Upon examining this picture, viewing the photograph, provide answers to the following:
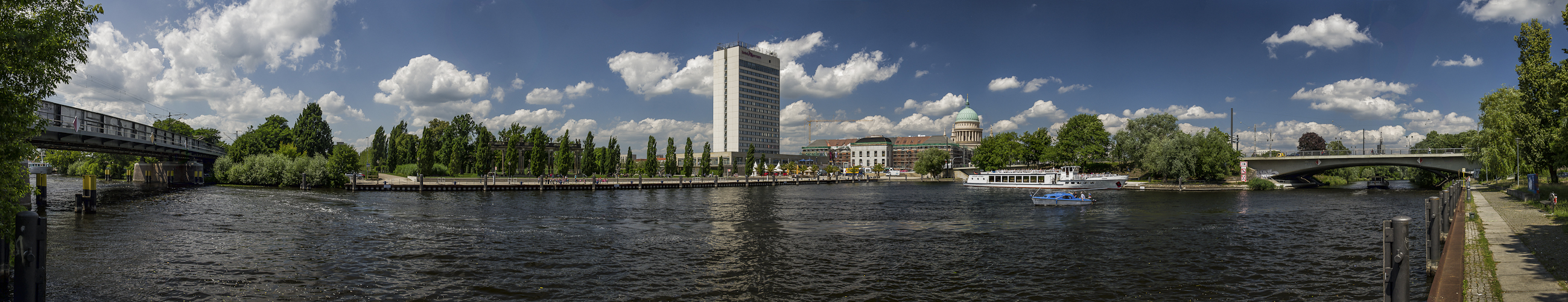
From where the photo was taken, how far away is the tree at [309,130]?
286 feet

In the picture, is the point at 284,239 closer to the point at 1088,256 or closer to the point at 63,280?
the point at 63,280

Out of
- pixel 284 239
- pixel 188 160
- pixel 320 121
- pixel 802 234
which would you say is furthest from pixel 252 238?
pixel 320 121

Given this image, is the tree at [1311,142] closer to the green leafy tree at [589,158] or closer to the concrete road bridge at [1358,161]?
the concrete road bridge at [1358,161]

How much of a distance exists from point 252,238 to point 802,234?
1972 cm

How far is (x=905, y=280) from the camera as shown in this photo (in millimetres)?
16188

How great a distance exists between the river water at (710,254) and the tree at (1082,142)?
2194 inches

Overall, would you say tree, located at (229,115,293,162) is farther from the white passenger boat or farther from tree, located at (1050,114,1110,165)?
tree, located at (1050,114,1110,165)

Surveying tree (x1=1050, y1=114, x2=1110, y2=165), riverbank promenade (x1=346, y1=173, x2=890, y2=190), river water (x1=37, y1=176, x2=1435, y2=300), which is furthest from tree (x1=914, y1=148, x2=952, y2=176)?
river water (x1=37, y1=176, x2=1435, y2=300)

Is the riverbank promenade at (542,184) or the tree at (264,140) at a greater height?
the tree at (264,140)

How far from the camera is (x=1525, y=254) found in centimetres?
1380

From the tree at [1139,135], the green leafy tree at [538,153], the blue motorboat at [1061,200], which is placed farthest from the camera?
the green leafy tree at [538,153]

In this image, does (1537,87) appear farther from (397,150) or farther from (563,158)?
(397,150)

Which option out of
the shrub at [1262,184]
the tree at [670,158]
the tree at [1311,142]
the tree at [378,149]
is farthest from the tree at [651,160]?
the tree at [1311,142]

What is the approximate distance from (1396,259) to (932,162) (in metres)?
119
